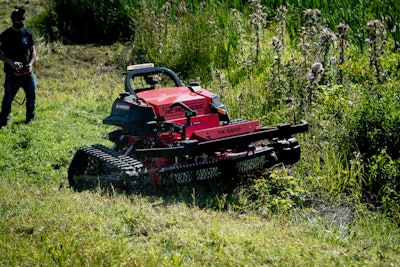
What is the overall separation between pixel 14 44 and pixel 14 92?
77 cm

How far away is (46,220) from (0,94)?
24.3ft

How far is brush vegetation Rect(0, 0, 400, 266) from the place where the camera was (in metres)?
5.68

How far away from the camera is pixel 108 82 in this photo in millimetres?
13352

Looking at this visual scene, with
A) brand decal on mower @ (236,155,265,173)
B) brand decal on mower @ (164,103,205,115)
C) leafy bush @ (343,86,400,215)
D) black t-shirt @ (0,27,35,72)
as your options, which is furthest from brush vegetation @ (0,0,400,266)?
black t-shirt @ (0,27,35,72)

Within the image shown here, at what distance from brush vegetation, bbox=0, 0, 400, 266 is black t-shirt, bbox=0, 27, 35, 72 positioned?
39.6 inches

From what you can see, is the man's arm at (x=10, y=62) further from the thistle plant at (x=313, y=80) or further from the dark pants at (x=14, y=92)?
the thistle plant at (x=313, y=80)

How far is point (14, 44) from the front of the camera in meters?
11.4

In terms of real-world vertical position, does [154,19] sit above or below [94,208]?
above

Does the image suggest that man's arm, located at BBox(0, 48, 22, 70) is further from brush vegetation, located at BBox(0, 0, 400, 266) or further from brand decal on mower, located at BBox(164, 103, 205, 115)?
brand decal on mower, located at BBox(164, 103, 205, 115)

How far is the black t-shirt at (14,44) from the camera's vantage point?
37.1 ft

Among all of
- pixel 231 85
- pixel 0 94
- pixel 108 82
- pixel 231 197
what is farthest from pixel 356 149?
pixel 0 94

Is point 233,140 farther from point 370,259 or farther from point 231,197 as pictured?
point 370,259

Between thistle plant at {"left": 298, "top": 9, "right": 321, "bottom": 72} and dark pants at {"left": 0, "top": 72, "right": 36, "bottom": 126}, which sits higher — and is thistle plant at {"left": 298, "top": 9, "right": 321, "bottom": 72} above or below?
above

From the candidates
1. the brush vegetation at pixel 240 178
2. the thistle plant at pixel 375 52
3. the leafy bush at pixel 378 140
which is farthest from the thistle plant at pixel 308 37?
the leafy bush at pixel 378 140
